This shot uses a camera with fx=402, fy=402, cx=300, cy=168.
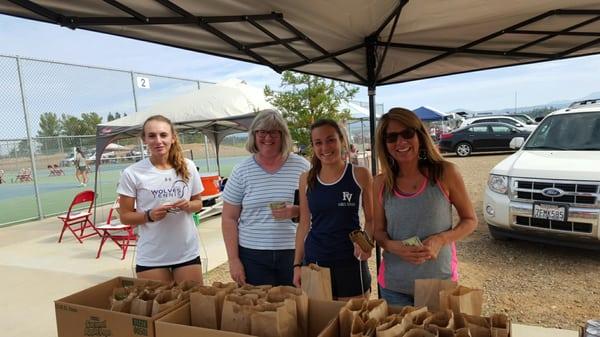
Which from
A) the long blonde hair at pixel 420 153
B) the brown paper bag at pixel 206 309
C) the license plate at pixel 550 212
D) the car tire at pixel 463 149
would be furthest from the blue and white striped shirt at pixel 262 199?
the car tire at pixel 463 149

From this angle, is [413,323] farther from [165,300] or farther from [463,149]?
[463,149]

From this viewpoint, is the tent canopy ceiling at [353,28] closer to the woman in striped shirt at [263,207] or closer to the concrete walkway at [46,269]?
the woman in striped shirt at [263,207]

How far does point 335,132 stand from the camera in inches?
89.4

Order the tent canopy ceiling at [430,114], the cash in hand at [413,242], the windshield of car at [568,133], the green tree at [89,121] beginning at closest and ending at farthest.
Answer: the cash in hand at [413,242]
the windshield of car at [568,133]
the green tree at [89,121]
the tent canopy ceiling at [430,114]

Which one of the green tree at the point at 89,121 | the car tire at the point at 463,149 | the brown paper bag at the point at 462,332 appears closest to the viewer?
the brown paper bag at the point at 462,332

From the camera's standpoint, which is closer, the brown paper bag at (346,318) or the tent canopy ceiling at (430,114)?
the brown paper bag at (346,318)

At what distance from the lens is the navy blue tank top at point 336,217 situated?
2195 mm


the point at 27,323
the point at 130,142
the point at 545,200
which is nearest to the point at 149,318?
the point at 27,323

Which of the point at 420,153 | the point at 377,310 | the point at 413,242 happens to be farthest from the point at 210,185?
the point at 377,310

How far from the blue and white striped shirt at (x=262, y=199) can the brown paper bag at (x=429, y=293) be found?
45.0 inches

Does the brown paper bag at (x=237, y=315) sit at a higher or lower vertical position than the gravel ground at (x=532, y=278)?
higher

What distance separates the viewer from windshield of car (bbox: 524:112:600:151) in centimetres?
515

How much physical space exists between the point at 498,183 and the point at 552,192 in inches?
24.7

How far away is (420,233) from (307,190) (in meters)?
0.65
